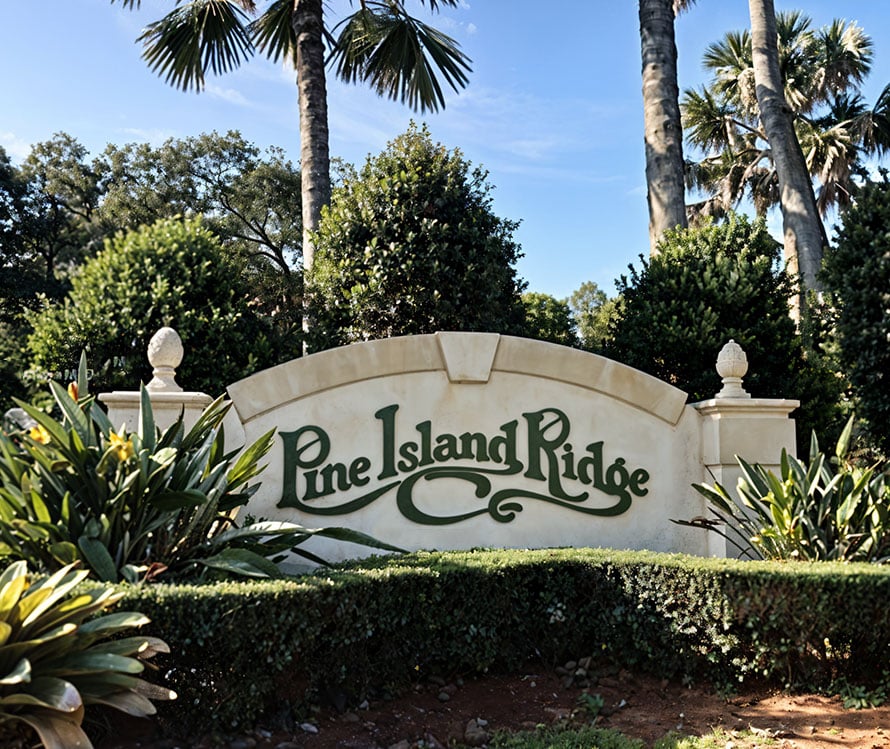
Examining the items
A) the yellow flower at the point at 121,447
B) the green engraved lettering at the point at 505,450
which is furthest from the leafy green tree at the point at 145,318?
the yellow flower at the point at 121,447

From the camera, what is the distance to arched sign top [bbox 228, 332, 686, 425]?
6.39m

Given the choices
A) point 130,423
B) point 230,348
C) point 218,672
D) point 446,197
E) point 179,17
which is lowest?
point 218,672

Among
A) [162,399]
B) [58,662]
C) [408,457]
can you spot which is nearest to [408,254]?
[408,457]

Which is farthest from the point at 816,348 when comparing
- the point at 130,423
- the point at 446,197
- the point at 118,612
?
the point at 118,612

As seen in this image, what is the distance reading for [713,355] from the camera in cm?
893

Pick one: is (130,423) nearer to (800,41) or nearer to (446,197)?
(446,197)

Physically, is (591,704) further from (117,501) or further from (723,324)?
(723,324)

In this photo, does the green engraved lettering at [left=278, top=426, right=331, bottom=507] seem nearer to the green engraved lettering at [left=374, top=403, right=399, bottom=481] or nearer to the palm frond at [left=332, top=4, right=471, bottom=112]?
the green engraved lettering at [left=374, top=403, right=399, bottom=481]

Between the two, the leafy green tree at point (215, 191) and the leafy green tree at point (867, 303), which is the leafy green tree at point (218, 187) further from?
the leafy green tree at point (867, 303)

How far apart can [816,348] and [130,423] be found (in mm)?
7545

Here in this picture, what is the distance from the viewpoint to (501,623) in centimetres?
514

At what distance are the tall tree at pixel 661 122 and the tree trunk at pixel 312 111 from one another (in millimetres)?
4564

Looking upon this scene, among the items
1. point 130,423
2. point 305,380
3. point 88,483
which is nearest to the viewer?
point 88,483

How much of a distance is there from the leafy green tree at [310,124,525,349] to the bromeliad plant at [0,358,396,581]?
370cm
